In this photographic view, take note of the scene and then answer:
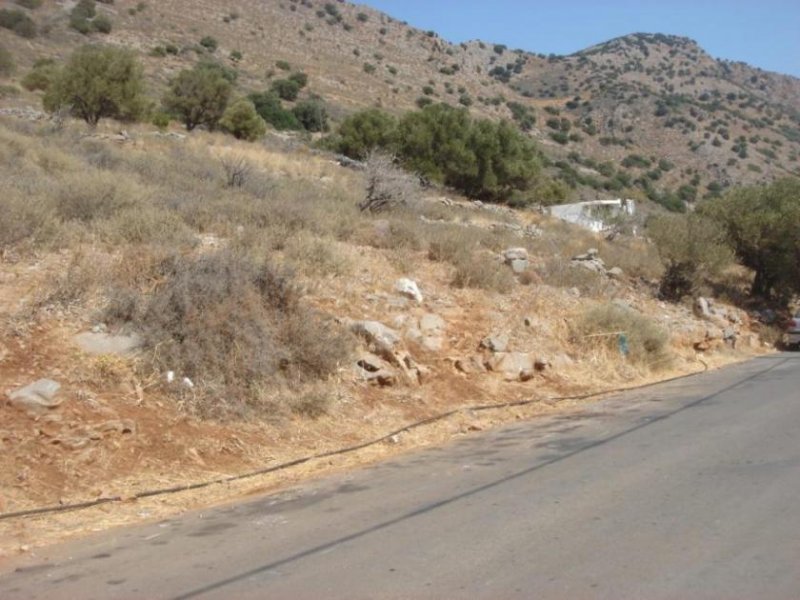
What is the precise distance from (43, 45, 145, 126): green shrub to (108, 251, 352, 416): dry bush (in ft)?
70.7

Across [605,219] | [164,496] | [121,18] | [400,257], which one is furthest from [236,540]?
[121,18]

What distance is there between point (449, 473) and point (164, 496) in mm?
2905

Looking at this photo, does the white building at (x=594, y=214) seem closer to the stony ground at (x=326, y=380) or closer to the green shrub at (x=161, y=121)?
the stony ground at (x=326, y=380)

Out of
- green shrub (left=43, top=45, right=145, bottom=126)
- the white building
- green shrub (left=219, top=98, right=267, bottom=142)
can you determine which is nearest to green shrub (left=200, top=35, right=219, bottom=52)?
green shrub (left=219, top=98, right=267, bottom=142)

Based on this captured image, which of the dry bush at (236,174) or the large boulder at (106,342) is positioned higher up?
the dry bush at (236,174)

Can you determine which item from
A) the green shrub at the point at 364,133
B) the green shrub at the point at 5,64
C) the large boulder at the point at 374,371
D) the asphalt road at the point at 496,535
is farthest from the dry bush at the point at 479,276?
the green shrub at the point at 5,64

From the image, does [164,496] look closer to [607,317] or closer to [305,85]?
[607,317]

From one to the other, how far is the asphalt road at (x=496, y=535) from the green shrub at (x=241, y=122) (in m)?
30.0

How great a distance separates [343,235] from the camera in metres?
18.6

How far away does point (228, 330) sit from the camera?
10766 mm

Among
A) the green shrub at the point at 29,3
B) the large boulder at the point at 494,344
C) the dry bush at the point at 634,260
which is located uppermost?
the green shrub at the point at 29,3

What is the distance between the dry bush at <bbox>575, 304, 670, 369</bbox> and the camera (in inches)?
679

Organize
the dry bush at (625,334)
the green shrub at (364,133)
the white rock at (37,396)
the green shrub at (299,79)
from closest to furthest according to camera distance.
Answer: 1. the white rock at (37,396)
2. the dry bush at (625,334)
3. the green shrub at (364,133)
4. the green shrub at (299,79)

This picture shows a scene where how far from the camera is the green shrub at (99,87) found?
1232 inches
